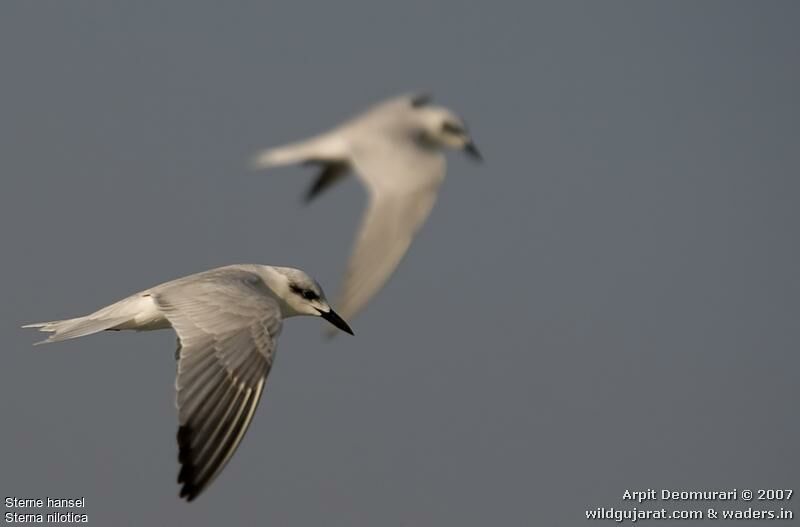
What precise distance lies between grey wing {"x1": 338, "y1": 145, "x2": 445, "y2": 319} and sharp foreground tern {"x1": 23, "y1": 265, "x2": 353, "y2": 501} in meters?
0.40

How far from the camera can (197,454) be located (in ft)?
30.4

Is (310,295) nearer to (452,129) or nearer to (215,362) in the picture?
(215,362)

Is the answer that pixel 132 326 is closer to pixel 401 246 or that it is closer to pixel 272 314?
pixel 272 314

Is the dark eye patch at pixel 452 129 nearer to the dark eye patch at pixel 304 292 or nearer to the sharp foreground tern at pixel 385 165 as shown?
the sharp foreground tern at pixel 385 165

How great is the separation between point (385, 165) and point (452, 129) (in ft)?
5.10

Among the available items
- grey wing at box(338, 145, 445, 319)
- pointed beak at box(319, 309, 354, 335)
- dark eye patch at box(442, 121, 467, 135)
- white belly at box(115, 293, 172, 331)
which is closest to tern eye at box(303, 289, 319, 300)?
pointed beak at box(319, 309, 354, 335)

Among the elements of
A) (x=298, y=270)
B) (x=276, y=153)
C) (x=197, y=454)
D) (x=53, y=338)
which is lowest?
(x=197, y=454)

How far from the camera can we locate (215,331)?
399 inches

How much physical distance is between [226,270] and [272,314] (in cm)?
127

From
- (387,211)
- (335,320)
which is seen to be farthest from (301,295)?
(387,211)

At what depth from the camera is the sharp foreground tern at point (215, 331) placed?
935cm

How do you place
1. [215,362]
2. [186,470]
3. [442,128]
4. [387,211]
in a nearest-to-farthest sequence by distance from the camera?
[186,470], [215,362], [387,211], [442,128]

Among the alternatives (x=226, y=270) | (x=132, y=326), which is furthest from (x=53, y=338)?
(x=226, y=270)

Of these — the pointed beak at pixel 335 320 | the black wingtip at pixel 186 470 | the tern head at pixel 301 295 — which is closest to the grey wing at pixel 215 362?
the black wingtip at pixel 186 470
